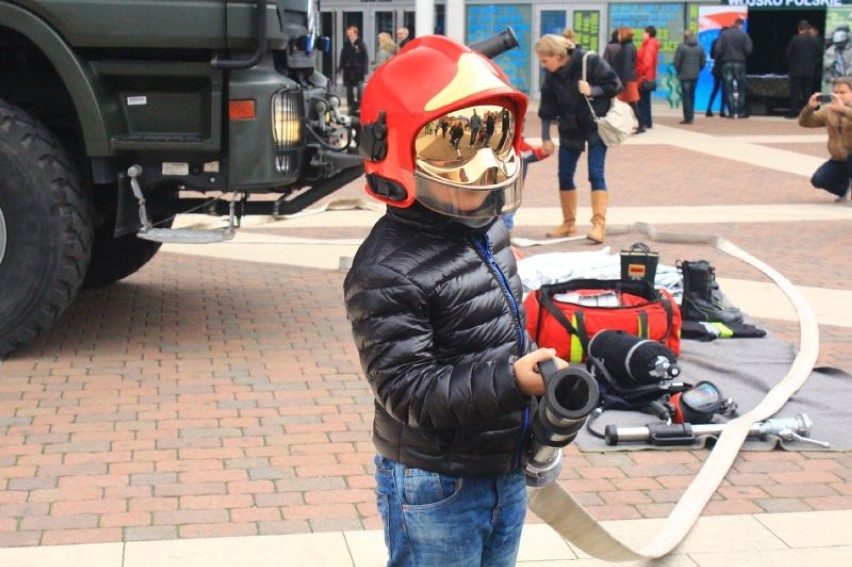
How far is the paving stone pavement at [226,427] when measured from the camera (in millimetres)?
4609

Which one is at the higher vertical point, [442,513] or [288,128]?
[288,128]

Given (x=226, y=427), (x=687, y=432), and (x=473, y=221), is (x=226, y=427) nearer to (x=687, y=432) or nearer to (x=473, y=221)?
(x=687, y=432)

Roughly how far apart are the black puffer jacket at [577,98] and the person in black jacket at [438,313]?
7.75 m

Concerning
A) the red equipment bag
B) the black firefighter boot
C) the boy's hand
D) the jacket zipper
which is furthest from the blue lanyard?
the black firefighter boot

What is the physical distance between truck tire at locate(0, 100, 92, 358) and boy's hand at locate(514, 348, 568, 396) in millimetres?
4413

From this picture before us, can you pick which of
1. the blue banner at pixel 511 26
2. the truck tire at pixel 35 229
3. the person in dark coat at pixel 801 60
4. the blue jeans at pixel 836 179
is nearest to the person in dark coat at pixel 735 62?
the person in dark coat at pixel 801 60

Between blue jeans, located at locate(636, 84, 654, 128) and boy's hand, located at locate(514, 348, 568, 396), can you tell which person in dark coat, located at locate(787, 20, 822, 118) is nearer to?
blue jeans, located at locate(636, 84, 654, 128)

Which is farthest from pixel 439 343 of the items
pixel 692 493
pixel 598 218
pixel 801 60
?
pixel 801 60

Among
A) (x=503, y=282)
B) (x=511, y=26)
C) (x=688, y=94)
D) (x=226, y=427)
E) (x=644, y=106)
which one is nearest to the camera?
(x=503, y=282)

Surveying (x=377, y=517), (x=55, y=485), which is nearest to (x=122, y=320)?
(x=55, y=485)

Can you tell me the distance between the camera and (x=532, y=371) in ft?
8.10

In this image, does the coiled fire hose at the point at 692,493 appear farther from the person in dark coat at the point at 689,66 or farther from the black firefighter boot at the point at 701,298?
the person in dark coat at the point at 689,66

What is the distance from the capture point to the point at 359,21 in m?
30.2

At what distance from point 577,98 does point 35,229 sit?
5230 millimetres
